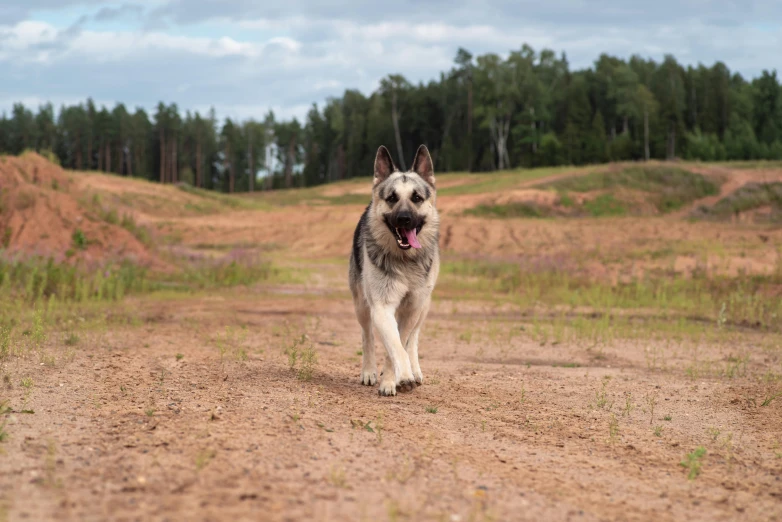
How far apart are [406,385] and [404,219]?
4.86ft

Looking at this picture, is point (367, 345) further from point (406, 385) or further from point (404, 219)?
point (404, 219)

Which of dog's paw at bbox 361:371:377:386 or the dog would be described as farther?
dog's paw at bbox 361:371:377:386

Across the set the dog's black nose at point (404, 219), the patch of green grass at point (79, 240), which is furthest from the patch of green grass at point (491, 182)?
the dog's black nose at point (404, 219)

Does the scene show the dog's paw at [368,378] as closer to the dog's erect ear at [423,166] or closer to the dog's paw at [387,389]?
the dog's paw at [387,389]

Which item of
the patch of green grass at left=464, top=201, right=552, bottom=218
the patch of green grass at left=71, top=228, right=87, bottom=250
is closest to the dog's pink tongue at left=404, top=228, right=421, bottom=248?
the patch of green grass at left=71, top=228, right=87, bottom=250

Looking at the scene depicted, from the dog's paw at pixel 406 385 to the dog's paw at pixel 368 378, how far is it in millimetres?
899

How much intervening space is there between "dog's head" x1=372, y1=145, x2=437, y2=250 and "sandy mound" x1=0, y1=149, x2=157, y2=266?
38.3 feet

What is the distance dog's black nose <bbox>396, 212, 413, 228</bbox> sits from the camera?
6.79m

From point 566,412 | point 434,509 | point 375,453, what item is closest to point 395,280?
point 566,412

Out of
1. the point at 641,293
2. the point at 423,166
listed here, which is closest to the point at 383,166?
the point at 423,166

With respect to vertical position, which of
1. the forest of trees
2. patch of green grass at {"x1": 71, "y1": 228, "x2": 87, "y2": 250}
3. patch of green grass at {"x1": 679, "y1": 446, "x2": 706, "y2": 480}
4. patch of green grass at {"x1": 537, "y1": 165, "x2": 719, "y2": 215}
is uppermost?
the forest of trees

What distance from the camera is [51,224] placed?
18391 mm

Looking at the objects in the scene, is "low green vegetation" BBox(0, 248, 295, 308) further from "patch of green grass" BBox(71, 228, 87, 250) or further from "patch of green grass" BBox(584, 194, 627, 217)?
"patch of green grass" BBox(584, 194, 627, 217)

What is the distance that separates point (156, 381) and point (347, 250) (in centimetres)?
2354
